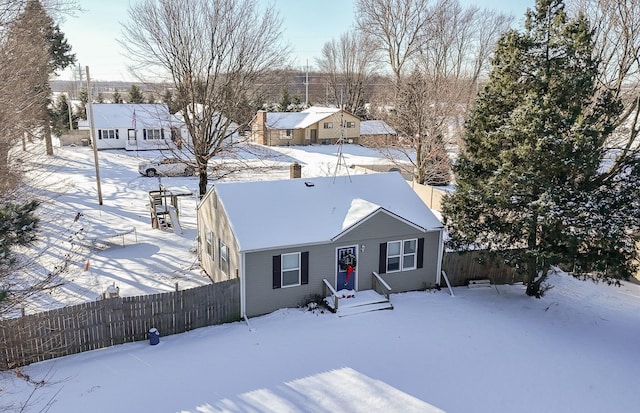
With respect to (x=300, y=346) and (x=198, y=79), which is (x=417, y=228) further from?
(x=198, y=79)

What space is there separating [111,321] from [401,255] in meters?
9.13

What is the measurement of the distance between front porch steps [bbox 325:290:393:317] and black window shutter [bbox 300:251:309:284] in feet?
3.14

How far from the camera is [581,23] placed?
13.5 meters

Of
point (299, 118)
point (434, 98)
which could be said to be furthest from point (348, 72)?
point (434, 98)

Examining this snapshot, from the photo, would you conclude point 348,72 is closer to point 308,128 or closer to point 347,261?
point 308,128

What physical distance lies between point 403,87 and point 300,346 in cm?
2188

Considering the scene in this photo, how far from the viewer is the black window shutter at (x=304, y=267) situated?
1416 centimetres

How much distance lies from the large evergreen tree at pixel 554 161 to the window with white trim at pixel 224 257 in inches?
325

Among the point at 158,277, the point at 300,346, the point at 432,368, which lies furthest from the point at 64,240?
the point at 432,368

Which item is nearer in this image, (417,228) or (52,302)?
(52,302)

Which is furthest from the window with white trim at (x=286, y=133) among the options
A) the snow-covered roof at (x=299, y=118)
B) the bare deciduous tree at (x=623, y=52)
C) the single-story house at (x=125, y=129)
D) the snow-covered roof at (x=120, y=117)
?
the bare deciduous tree at (x=623, y=52)

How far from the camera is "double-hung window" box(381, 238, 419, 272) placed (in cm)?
1542

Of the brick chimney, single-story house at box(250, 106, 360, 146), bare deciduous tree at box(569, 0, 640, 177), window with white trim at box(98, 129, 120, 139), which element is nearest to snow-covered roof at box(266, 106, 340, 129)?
single-story house at box(250, 106, 360, 146)

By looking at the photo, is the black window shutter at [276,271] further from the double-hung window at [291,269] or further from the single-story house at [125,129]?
the single-story house at [125,129]
